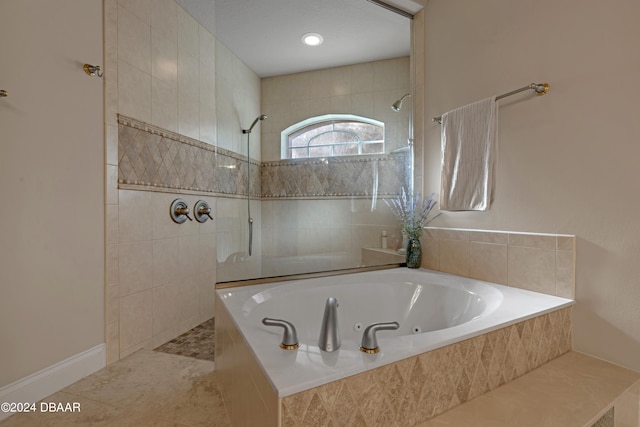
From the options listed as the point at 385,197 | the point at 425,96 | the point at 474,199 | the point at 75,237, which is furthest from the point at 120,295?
the point at 425,96

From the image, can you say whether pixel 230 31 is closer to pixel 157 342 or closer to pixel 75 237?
pixel 75 237

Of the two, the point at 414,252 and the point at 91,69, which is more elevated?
the point at 91,69

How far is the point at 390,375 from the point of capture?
93 centimetres

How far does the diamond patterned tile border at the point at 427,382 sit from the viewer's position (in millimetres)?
824

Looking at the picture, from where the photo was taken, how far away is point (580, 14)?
151 centimetres

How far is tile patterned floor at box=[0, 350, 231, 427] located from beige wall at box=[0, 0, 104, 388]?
209mm

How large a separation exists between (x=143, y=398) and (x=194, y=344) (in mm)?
718

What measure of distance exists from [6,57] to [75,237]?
875mm

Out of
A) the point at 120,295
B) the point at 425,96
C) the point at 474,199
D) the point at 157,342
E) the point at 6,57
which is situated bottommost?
the point at 157,342

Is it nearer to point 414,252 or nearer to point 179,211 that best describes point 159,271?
point 179,211

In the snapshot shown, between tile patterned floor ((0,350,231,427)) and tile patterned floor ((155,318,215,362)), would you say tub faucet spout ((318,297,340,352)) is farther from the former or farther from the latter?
tile patterned floor ((155,318,215,362))

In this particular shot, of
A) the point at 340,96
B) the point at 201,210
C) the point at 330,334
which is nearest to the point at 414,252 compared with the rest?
the point at 340,96

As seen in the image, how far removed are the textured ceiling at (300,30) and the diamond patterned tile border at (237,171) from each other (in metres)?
0.74

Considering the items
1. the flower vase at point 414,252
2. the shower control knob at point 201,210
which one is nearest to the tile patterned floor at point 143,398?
the shower control knob at point 201,210
